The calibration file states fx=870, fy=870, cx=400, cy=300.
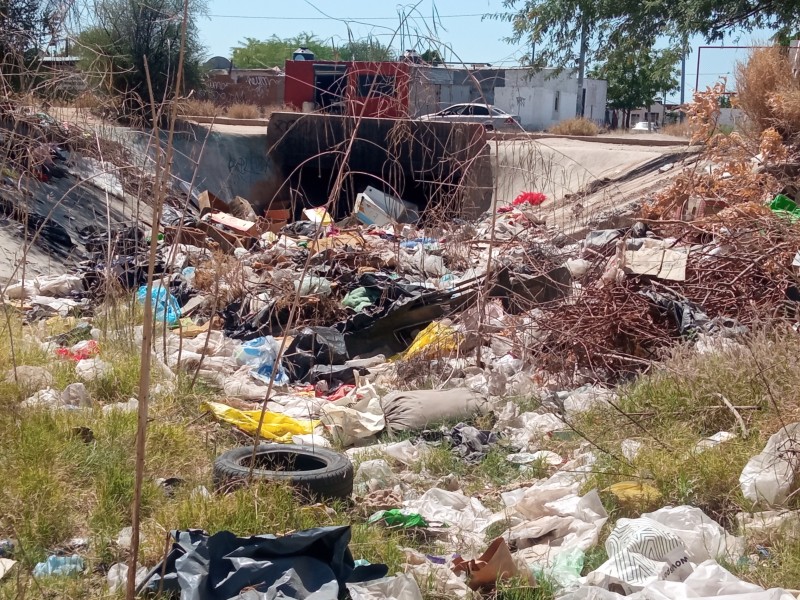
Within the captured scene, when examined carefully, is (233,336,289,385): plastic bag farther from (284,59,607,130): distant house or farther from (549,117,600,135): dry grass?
(549,117,600,135): dry grass

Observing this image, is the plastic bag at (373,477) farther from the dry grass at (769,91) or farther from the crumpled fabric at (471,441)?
the dry grass at (769,91)

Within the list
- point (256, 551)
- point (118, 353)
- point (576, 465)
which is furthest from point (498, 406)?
point (256, 551)

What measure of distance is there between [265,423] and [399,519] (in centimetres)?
169

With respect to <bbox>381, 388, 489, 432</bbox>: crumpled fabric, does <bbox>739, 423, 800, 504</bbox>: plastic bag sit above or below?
above

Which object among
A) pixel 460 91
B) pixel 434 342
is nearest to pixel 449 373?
pixel 434 342

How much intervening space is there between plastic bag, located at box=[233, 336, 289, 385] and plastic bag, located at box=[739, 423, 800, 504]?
156 inches

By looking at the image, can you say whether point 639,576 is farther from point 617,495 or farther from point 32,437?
point 32,437

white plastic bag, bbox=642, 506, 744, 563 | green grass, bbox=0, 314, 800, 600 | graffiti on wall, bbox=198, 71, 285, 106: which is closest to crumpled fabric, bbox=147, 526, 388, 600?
green grass, bbox=0, 314, 800, 600

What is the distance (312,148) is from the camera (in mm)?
21047

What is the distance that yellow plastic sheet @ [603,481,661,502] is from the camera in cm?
386

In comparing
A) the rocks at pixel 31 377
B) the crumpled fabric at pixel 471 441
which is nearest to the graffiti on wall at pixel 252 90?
the rocks at pixel 31 377

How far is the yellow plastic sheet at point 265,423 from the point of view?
5148mm

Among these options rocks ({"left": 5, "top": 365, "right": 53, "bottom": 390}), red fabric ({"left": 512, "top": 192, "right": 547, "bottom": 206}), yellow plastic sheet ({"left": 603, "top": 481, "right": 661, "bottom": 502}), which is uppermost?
red fabric ({"left": 512, "top": 192, "right": 547, "bottom": 206})

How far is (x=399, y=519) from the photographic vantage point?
3.89 m
